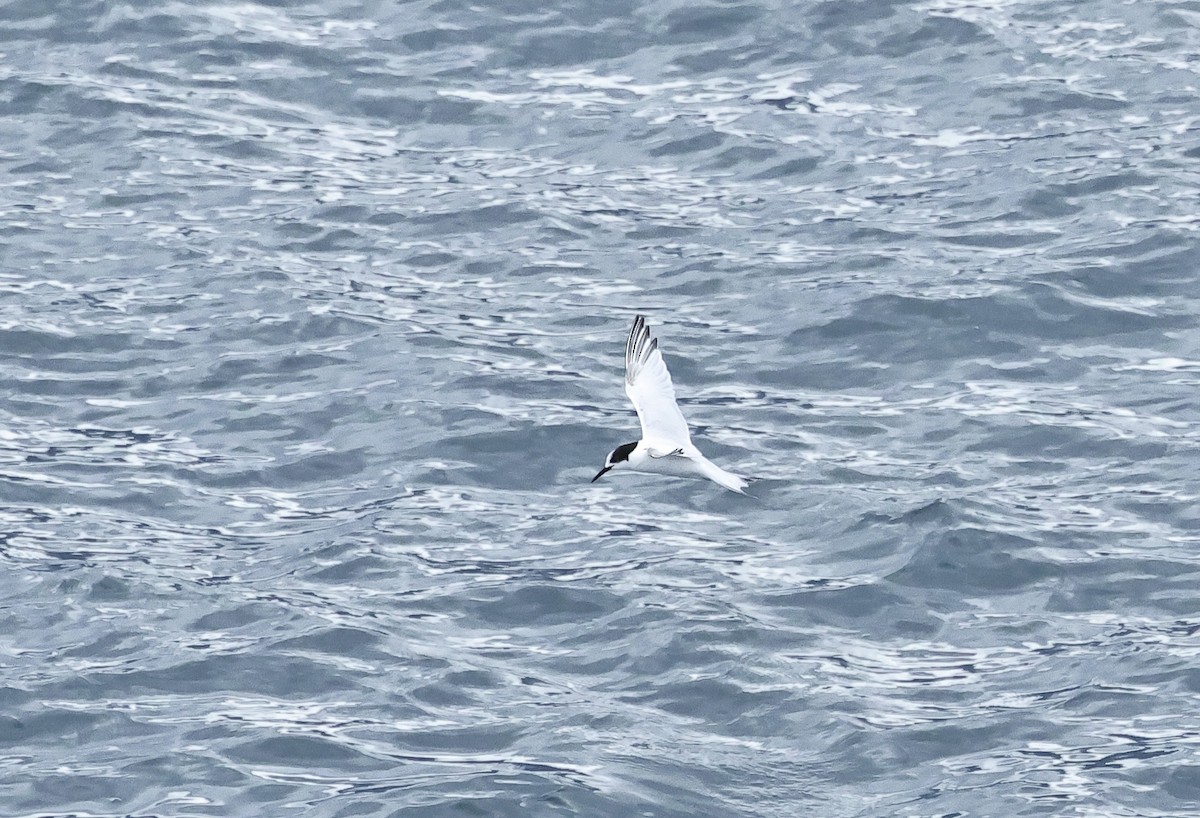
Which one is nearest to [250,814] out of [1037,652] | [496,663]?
[496,663]

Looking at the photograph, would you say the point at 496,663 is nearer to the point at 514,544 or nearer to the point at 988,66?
the point at 514,544

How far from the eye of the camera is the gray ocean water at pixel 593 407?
13.9m

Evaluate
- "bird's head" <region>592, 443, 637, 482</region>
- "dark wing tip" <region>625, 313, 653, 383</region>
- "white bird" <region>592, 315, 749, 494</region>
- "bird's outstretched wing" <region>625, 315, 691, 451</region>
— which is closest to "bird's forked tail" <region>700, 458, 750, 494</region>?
"white bird" <region>592, 315, 749, 494</region>

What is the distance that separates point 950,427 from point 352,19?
10.5 metres

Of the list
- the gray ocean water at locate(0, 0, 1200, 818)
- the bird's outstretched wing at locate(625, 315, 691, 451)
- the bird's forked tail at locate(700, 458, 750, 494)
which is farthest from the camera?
the bird's outstretched wing at locate(625, 315, 691, 451)

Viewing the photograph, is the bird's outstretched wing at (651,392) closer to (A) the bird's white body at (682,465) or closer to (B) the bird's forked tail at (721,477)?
(A) the bird's white body at (682,465)

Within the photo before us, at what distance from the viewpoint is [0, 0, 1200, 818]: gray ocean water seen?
1391cm

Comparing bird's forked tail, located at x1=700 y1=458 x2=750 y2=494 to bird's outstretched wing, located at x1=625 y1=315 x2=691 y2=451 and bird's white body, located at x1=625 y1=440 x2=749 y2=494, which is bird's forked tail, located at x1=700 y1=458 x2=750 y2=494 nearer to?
bird's white body, located at x1=625 y1=440 x2=749 y2=494

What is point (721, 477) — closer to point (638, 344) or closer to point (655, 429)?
point (655, 429)

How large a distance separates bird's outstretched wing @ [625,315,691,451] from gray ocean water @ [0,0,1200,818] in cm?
93

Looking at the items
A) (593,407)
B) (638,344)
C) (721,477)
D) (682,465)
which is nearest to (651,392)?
(638,344)

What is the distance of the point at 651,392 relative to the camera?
640 inches

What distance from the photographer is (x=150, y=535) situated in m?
16.5

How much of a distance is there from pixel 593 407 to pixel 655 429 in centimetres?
246
